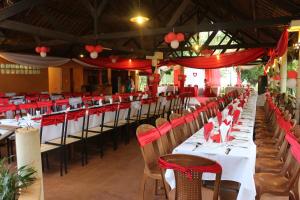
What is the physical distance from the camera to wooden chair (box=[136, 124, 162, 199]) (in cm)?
312

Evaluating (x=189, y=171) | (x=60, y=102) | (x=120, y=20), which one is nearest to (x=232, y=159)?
(x=189, y=171)

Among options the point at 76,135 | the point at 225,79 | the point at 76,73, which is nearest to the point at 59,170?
the point at 76,135

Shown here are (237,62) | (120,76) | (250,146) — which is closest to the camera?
(250,146)

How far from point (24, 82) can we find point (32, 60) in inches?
83.3

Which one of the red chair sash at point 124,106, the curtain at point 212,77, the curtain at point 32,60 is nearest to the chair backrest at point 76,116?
the red chair sash at point 124,106

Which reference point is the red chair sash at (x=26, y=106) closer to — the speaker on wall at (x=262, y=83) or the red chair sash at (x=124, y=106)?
the red chair sash at (x=124, y=106)

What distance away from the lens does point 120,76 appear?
19953 millimetres

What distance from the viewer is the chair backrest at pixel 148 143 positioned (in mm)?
3121

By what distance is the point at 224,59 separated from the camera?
468 inches

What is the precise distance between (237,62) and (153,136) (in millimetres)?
9279

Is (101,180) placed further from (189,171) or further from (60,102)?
(60,102)

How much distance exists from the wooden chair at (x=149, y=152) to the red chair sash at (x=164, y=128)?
12 cm

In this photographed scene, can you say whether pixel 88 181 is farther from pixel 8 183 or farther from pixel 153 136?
pixel 8 183

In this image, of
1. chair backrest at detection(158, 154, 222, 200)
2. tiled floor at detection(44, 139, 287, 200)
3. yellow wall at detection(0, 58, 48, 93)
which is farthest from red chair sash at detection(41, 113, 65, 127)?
yellow wall at detection(0, 58, 48, 93)
